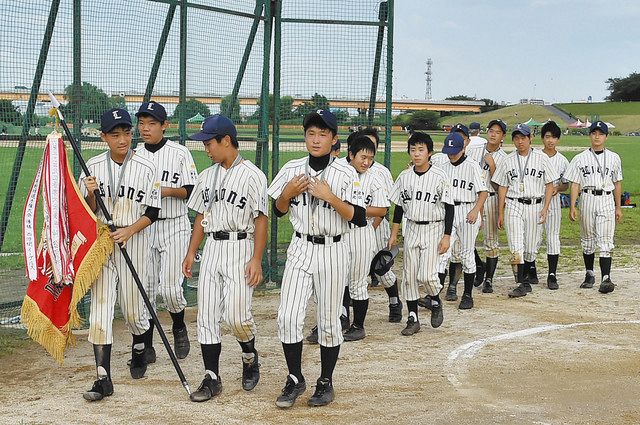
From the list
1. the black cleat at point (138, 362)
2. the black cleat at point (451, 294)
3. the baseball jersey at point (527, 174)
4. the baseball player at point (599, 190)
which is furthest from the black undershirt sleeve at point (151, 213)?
the baseball player at point (599, 190)

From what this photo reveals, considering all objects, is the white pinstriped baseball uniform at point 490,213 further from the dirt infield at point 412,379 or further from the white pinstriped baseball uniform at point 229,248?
the white pinstriped baseball uniform at point 229,248

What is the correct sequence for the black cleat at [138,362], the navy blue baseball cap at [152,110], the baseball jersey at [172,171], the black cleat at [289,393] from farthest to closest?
the baseball jersey at [172,171] < the navy blue baseball cap at [152,110] < the black cleat at [138,362] < the black cleat at [289,393]

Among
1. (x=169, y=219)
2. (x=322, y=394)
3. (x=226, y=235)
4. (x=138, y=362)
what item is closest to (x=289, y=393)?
(x=322, y=394)

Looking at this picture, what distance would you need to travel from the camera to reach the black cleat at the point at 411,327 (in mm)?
8367

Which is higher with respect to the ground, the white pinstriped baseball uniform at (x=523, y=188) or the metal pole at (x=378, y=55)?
the metal pole at (x=378, y=55)

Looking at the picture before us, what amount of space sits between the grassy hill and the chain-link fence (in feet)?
291

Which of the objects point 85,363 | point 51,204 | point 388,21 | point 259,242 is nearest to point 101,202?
point 51,204

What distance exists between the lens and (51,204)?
6.21 m

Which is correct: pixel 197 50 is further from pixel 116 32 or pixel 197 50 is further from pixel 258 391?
pixel 258 391

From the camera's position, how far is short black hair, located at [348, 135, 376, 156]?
8.16 meters

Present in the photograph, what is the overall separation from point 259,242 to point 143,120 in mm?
1839

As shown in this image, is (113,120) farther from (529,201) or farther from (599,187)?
(599,187)

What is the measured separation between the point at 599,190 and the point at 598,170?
0.26 meters

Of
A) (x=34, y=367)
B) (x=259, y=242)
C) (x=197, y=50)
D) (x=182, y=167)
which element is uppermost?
(x=197, y=50)
